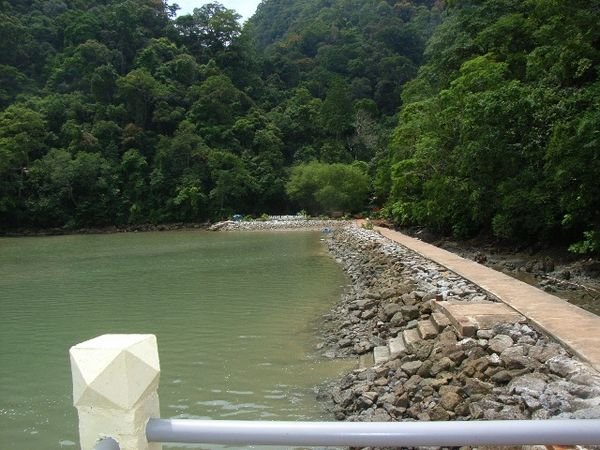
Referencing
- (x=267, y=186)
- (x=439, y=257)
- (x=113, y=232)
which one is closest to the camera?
(x=439, y=257)

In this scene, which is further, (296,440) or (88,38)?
(88,38)

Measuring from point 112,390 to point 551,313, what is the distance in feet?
19.2

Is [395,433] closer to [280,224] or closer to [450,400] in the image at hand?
[450,400]

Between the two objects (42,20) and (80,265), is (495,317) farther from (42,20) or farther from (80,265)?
(42,20)

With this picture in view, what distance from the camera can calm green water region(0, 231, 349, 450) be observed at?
19.8 ft

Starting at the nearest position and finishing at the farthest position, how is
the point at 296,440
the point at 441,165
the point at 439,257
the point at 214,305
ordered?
the point at 296,440 → the point at 214,305 → the point at 439,257 → the point at 441,165

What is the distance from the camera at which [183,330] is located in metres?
9.67

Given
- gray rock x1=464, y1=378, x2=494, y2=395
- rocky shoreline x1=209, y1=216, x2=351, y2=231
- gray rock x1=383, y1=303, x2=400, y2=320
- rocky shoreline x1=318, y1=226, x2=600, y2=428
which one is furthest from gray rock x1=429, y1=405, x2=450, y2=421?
rocky shoreline x1=209, y1=216, x2=351, y2=231

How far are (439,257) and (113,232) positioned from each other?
39.0 meters

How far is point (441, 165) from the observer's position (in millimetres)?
20859

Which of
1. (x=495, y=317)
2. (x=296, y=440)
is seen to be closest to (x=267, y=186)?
(x=495, y=317)

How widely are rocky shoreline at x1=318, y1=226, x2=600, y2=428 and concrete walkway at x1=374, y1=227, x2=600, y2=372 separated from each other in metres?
0.13

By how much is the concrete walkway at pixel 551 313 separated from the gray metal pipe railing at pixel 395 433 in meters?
3.31

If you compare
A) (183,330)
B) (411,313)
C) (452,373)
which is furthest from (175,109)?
(452,373)
